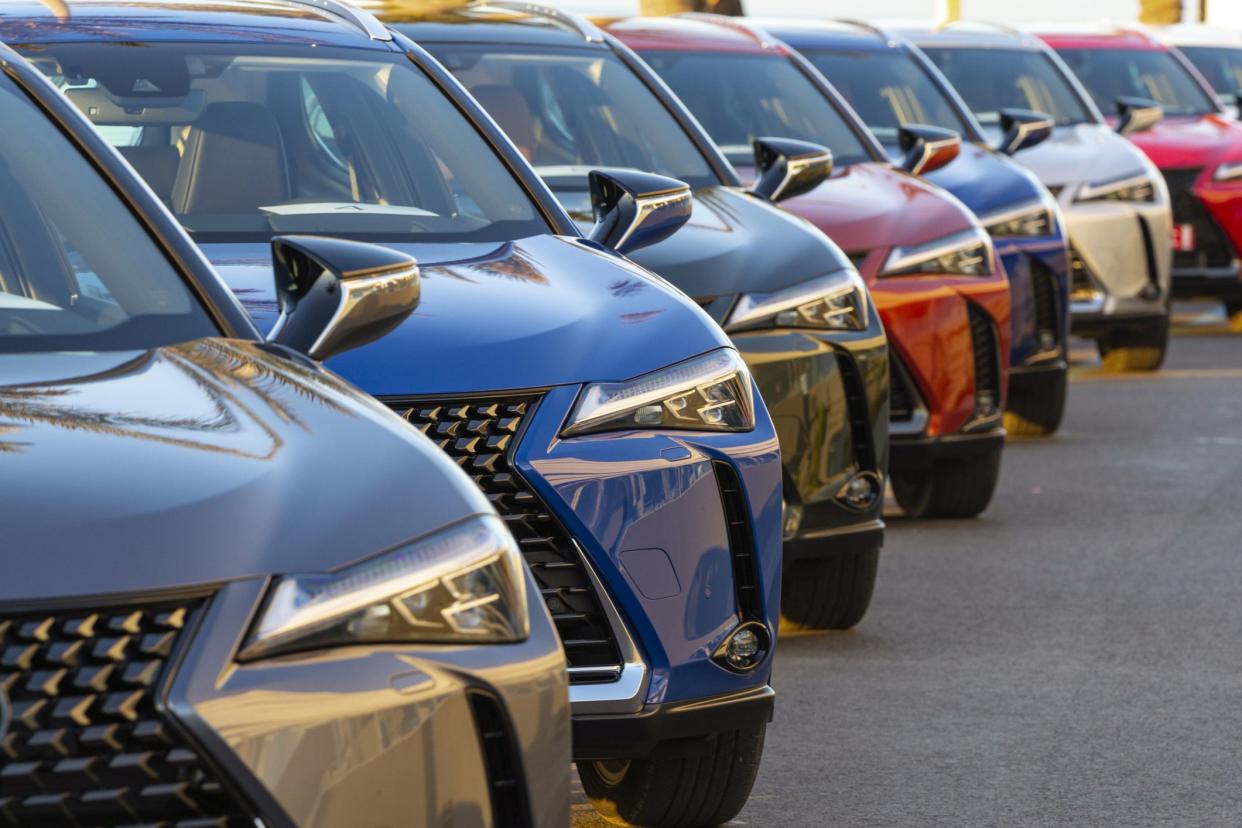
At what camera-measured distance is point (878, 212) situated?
28.7 feet

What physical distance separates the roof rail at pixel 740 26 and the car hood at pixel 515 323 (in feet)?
17.0

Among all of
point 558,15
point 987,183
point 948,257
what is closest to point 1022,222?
point 987,183

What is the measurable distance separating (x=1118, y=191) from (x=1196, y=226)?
3.48m

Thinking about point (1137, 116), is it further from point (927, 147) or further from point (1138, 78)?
point (927, 147)

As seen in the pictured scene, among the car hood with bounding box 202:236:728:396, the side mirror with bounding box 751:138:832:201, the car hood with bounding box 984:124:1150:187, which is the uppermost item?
the car hood with bounding box 202:236:728:396

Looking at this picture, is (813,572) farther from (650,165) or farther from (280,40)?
(280,40)

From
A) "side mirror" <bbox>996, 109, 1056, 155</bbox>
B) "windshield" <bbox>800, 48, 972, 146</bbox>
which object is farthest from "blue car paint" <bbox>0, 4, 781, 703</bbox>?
"windshield" <bbox>800, 48, 972, 146</bbox>

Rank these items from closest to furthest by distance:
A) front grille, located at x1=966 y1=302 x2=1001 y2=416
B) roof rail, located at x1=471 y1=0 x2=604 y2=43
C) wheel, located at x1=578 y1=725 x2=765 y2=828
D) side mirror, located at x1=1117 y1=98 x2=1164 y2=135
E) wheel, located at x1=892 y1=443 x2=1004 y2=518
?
wheel, located at x1=578 y1=725 x2=765 y2=828 < roof rail, located at x1=471 y1=0 x2=604 y2=43 < front grille, located at x1=966 y1=302 x2=1001 y2=416 < wheel, located at x1=892 y1=443 x2=1004 y2=518 < side mirror, located at x1=1117 y1=98 x2=1164 y2=135

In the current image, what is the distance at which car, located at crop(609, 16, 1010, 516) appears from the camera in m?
8.48

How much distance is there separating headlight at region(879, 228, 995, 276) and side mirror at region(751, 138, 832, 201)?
2.78ft

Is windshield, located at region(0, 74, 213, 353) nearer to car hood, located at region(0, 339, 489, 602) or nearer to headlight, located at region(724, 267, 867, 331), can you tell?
car hood, located at region(0, 339, 489, 602)

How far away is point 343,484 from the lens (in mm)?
3070

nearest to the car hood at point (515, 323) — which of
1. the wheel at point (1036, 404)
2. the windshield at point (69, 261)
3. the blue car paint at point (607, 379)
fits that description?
the blue car paint at point (607, 379)

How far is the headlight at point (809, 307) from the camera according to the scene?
21.5 feet
